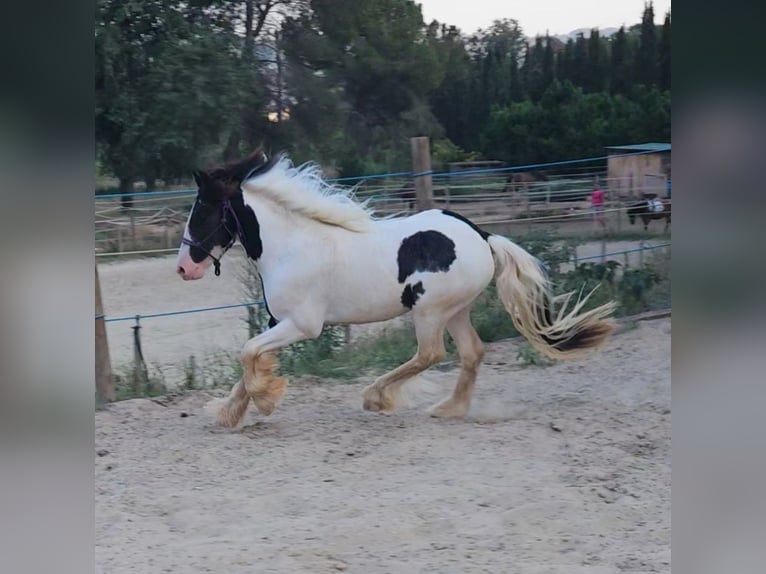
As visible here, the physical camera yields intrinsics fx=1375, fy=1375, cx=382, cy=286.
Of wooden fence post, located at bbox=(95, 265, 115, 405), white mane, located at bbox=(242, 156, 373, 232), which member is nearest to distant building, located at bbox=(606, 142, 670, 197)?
white mane, located at bbox=(242, 156, 373, 232)

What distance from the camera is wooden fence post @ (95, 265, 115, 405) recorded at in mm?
6066

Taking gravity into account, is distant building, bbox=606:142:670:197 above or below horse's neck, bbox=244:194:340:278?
above

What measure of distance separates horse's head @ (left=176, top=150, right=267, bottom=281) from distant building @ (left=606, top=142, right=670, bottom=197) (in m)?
1.56

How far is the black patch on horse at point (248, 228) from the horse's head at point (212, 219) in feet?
0.06

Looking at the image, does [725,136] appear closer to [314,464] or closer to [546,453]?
[546,453]

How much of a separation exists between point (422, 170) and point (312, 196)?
0.50 metres

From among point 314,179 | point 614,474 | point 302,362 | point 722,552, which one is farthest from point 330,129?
point 722,552

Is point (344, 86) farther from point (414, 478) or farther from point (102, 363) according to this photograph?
point (414, 478)

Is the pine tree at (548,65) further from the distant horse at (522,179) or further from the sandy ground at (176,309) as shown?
the sandy ground at (176,309)

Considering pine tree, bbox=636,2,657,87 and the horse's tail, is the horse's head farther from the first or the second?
pine tree, bbox=636,2,657,87

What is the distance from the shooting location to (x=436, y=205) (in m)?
6.12

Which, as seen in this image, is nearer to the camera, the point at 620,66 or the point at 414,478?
the point at 414,478

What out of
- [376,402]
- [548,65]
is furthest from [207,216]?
[548,65]

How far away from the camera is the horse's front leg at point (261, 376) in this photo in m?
6.02
